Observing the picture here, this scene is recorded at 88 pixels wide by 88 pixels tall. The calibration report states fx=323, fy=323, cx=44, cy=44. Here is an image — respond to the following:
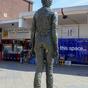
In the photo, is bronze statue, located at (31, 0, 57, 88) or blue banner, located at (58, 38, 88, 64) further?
blue banner, located at (58, 38, 88, 64)

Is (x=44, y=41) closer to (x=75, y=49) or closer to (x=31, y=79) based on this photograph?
(x=31, y=79)

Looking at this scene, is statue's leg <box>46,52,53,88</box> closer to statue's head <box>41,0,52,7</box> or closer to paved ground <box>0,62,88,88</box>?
statue's head <box>41,0,52,7</box>

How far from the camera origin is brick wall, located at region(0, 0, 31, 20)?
3894 centimetres

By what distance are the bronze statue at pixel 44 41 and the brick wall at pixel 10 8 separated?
31.1 meters

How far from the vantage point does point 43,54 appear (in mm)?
6852

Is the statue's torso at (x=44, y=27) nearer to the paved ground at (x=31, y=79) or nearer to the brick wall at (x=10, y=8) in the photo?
the paved ground at (x=31, y=79)

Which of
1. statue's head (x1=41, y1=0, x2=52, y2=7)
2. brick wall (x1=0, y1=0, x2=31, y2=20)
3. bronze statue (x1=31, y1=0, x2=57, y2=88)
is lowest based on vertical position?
bronze statue (x1=31, y1=0, x2=57, y2=88)

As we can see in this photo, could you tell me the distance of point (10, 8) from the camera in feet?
133

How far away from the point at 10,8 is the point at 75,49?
16215 millimetres

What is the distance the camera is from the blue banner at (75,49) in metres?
26.1

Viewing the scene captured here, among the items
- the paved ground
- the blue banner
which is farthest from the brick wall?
the paved ground

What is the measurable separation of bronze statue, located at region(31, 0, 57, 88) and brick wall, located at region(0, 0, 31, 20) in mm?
31106

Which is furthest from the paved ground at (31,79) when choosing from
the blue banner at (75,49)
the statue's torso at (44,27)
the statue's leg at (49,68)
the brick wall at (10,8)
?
the brick wall at (10,8)

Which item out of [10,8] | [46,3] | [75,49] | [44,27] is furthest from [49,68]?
[10,8]
